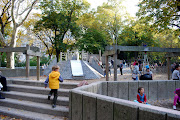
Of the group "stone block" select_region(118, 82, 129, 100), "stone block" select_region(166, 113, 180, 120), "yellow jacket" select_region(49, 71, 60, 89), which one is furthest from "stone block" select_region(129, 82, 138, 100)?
"stone block" select_region(166, 113, 180, 120)

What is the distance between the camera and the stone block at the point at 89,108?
3391 mm

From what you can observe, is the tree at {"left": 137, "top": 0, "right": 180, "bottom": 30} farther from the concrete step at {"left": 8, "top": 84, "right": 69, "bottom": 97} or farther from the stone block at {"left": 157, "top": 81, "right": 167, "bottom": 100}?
the concrete step at {"left": 8, "top": 84, "right": 69, "bottom": 97}

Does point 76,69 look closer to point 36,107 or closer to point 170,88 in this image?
point 170,88

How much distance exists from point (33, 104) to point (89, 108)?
300 cm

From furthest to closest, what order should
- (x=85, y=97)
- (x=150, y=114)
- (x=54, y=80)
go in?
(x=54, y=80), (x=85, y=97), (x=150, y=114)

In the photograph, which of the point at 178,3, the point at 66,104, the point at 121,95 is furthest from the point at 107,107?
the point at 178,3

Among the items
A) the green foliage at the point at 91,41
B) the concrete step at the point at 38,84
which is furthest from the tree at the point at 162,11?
the green foliage at the point at 91,41

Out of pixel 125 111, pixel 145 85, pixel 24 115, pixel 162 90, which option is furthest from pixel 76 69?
pixel 125 111

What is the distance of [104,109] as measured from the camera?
→ 3135 mm

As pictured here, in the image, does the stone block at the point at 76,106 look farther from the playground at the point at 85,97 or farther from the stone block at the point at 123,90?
the stone block at the point at 123,90

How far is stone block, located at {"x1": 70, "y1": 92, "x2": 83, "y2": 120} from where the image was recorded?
3.81m

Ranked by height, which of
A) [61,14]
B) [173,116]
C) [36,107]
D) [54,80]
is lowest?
[36,107]

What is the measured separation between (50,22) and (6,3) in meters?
7.80

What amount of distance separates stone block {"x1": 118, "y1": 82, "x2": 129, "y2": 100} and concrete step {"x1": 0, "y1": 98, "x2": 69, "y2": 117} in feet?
8.57
